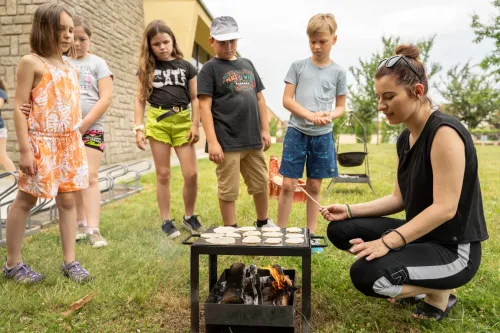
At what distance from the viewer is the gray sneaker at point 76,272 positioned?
273cm

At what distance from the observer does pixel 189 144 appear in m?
3.98

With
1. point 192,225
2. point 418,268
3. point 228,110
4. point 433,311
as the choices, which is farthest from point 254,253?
point 192,225

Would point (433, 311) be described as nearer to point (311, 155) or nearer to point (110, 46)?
point (311, 155)

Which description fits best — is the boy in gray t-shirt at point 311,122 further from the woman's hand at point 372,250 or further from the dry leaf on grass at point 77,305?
the dry leaf on grass at point 77,305

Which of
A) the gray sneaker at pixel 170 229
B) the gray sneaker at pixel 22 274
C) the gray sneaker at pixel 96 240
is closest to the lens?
the gray sneaker at pixel 22 274

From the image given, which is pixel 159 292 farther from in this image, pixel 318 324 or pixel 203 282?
pixel 318 324

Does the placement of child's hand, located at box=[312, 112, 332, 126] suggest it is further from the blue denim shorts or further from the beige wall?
the beige wall

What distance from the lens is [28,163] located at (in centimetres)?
256

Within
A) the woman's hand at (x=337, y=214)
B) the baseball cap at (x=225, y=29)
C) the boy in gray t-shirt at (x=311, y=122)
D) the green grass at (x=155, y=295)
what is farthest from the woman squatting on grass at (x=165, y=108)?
the woman's hand at (x=337, y=214)

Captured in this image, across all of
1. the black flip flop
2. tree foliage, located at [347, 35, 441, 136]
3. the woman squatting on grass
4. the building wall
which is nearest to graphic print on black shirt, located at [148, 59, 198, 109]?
the woman squatting on grass

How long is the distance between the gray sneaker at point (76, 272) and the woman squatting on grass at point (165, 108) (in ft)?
3.57

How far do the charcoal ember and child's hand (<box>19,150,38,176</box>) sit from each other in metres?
1.28

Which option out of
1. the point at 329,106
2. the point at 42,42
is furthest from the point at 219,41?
the point at 42,42

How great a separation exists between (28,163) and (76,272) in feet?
2.39
